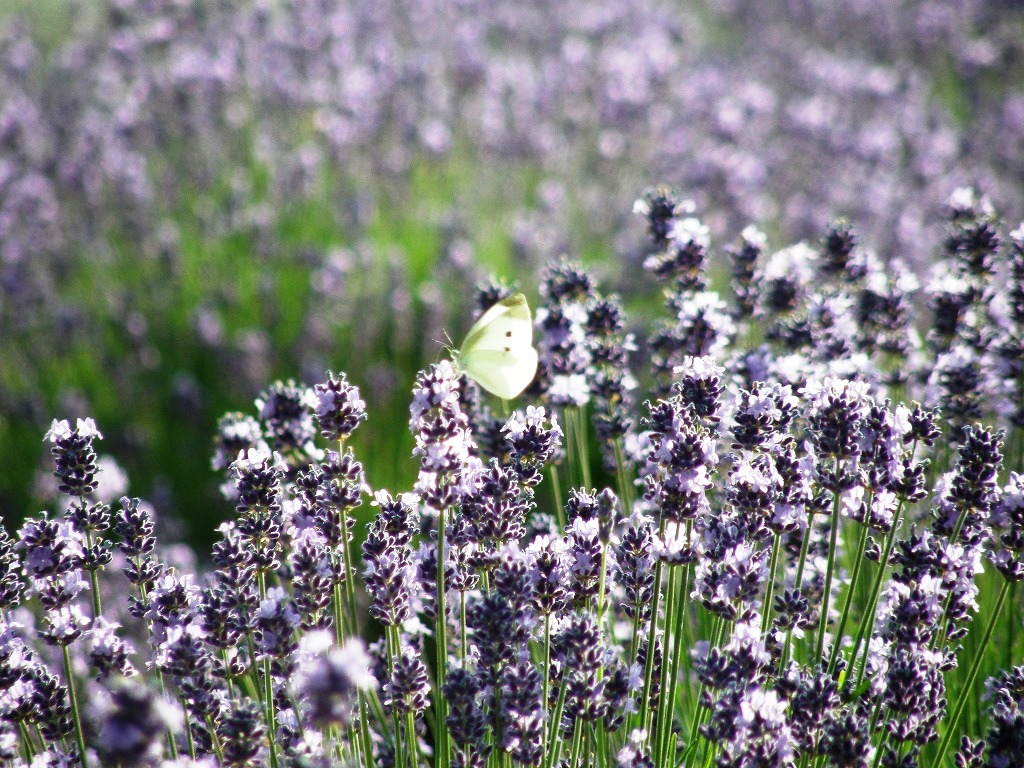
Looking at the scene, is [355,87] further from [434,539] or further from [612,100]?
[434,539]

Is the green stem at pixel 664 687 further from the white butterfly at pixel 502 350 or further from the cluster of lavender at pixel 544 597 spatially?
the white butterfly at pixel 502 350

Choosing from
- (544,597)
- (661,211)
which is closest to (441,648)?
(544,597)

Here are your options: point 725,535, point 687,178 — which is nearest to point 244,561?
point 725,535

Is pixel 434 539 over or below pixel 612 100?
below

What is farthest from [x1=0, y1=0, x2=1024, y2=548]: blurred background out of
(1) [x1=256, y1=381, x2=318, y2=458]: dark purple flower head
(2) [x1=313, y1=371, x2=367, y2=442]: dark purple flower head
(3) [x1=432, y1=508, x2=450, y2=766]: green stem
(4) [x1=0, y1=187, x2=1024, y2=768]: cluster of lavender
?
(3) [x1=432, y1=508, x2=450, y2=766]: green stem

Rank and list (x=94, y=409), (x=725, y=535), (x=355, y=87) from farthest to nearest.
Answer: (x=355, y=87) < (x=94, y=409) < (x=725, y=535)

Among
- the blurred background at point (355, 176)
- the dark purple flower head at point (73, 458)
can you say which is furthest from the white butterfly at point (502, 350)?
the blurred background at point (355, 176)

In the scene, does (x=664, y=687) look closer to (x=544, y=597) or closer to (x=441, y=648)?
(x=544, y=597)
